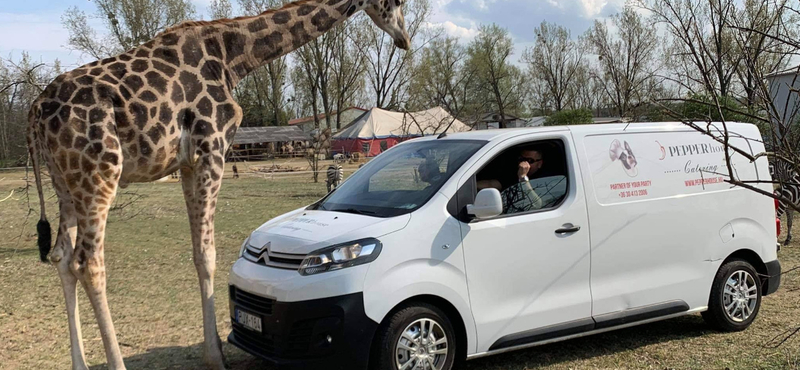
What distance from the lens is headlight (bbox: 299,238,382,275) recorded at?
426 centimetres

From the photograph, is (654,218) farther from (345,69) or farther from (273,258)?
(345,69)

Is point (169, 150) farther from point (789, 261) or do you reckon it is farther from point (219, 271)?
point (789, 261)

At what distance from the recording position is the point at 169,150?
16.9ft

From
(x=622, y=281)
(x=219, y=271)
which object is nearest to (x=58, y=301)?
(x=219, y=271)

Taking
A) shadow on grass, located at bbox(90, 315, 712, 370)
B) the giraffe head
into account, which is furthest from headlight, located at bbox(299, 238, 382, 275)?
the giraffe head

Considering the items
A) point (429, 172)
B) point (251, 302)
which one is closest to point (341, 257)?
point (251, 302)

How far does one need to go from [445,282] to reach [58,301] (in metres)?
5.40

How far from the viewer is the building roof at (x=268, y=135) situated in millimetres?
54225

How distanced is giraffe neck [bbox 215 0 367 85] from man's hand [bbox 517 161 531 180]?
7.68ft

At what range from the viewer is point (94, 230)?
4.82m

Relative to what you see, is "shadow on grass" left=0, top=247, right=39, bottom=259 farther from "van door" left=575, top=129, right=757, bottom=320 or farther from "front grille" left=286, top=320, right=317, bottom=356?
"van door" left=575, top=129, right=757, bottom=320

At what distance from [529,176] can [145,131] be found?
3.13 m

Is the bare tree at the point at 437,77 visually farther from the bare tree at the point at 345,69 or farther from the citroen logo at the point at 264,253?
the citroen logo at the point at 264,253

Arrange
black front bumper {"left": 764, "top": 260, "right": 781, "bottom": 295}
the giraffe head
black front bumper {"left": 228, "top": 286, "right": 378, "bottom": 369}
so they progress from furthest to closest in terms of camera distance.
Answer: the giraffe head < black front bumper {"left": 764, "top": 260, "right": 781, "bottom": 295} < black front bumper {"left": 228, "top": 286, "right": 378, "bottom": 369}
